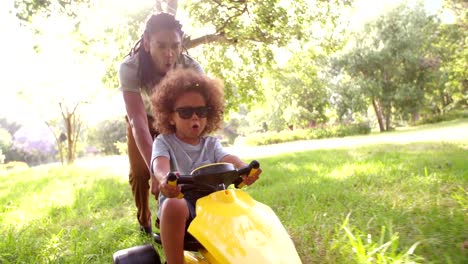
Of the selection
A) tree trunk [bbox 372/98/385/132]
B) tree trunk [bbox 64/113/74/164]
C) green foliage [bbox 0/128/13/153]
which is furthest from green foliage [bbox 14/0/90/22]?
green foliage [bbox 0/128/13/153]

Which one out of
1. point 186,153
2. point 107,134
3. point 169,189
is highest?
point 107,134

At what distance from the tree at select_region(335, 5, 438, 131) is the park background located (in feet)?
0.32

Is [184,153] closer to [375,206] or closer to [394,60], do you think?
[375,206]

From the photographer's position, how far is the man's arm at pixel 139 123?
111 inches

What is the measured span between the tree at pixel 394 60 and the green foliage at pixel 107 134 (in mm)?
21336

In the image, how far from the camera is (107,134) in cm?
3819

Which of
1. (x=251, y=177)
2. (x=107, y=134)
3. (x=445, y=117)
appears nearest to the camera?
(x=251, y=177)

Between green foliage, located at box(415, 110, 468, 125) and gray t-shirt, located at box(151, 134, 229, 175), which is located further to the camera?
green foliage, located at box(415, 110, 468, 125)

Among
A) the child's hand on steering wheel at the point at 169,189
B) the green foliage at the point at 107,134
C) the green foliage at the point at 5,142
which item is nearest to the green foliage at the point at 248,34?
the child's hand on steering wheel at the point at 169,189

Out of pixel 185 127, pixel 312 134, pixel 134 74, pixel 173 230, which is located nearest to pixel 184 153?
pixel 185 127

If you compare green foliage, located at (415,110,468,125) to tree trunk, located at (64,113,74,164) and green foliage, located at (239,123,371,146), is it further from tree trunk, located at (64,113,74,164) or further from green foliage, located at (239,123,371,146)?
tree trunk, located at (64,113,74,164)

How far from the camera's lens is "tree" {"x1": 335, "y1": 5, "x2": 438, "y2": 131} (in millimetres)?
26422

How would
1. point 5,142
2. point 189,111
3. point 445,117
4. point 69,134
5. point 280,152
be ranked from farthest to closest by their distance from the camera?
point 5,142, point 445,117, point 69,134, point 280,152, point 189,111

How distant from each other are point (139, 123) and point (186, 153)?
50 centimetres
